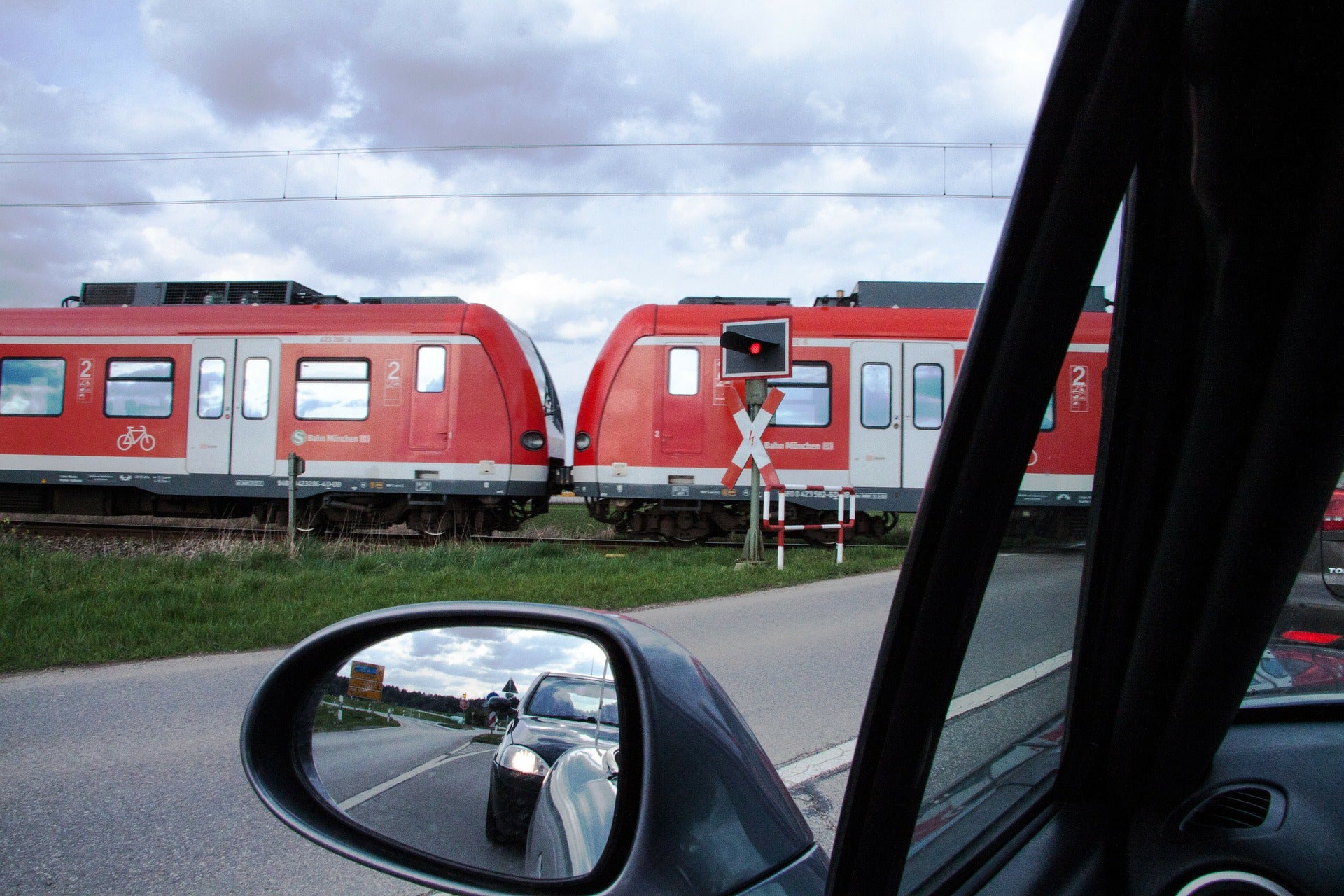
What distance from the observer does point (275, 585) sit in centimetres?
718

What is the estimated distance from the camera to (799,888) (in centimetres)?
98

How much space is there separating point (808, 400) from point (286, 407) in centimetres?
729

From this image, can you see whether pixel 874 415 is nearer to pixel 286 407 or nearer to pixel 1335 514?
pixel 286 407

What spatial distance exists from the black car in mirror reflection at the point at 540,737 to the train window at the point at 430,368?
10.7 m

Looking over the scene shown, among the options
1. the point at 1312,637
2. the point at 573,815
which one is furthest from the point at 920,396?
the point at 573,815

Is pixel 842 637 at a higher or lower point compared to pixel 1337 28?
lower

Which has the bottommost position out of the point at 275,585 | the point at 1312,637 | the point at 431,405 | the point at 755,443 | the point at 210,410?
the point at 275,585

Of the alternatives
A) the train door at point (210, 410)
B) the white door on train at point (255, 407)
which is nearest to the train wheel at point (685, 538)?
the white door on train at point (255, 407)

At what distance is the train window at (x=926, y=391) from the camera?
11469 millimetres

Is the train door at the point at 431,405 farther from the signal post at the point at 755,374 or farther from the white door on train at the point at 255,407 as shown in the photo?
the signal post at the point at 755,374

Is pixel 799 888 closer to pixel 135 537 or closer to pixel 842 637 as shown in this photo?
pixel 842 637

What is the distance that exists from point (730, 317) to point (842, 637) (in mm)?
6223

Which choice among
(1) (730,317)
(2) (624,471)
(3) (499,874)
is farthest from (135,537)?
(3) (499,874)

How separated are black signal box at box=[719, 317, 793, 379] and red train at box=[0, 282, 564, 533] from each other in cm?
402
